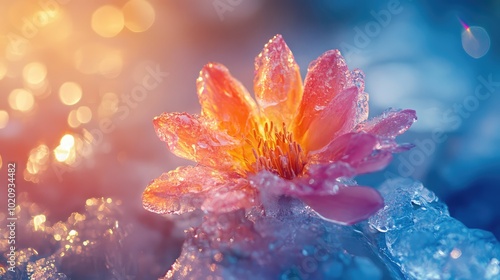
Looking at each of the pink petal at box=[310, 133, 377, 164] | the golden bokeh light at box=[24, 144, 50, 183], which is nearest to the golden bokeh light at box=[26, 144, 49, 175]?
the golden bokeh light at box=[24, 144, 50, 183]

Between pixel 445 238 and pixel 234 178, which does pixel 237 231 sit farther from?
pixel 445 238

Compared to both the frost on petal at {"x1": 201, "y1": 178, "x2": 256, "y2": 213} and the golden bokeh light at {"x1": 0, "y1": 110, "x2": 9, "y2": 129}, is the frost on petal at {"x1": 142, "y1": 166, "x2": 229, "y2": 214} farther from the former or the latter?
the golden bokeh light at {"x1": 0, "y1": 110, "x2": 9, "y2": 129}

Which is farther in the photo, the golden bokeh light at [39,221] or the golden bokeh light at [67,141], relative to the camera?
the golden bokeh light at [67,141]

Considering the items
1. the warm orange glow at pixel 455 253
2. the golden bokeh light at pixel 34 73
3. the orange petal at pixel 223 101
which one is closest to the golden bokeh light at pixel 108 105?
the golden bokeh light at pixel 34 73

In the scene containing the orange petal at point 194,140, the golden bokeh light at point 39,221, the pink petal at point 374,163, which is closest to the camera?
the pink petal at point 374,163

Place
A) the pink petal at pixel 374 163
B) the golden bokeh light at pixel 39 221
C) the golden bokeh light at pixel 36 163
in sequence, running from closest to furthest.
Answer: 1. the pink petal at pixel 374 163
2. the golden bokeh light at pixel 39 221
3. the golden bokeh light at pixel 36 163

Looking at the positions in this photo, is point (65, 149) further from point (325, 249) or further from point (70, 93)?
point (325, 249)

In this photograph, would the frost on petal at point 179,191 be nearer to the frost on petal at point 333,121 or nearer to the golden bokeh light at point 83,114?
the frost on petal at point 333,121

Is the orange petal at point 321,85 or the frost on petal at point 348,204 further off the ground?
the orange petal at point 321,85
